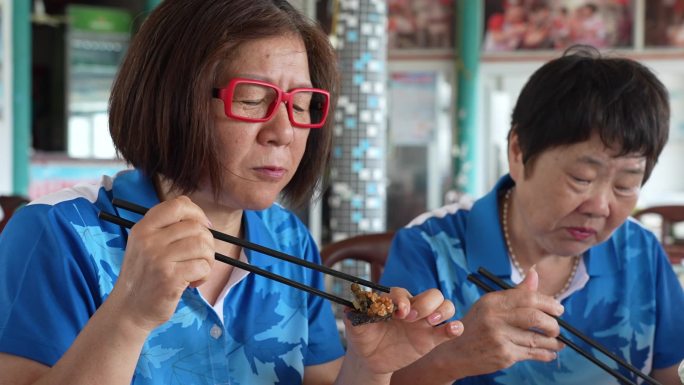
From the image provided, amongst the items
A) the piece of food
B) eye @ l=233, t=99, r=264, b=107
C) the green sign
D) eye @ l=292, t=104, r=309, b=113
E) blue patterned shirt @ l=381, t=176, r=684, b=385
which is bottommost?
blue patterned shirt @ l=381, t=176, r=684, b=385

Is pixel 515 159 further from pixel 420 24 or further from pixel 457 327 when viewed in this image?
pixel 420 24

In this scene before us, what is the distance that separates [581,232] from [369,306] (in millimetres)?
655

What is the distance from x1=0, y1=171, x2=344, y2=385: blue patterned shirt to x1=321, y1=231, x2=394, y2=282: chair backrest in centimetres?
58

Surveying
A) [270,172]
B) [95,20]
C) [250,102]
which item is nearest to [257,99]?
[250,102]

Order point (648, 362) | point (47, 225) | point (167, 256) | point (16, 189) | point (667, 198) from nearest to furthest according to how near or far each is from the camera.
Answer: point (167, 256) < point (47, 225) < point (648, 362) < point (16, 189) < point (667, 198)

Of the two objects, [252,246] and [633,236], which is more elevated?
[252,246]

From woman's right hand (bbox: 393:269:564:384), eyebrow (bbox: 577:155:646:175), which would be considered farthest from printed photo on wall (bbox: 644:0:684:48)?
woman's right hand (bbox: 393:269:564:384)

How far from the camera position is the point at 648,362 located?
5.98 feet

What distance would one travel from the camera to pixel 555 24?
346 inches

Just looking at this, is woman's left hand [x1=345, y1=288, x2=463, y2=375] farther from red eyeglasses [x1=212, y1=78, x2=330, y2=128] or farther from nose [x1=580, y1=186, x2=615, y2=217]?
nose [x1=580, y1=186, x2=615, y2=217]

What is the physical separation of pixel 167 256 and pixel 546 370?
1.01 meters

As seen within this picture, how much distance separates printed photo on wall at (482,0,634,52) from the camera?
870 centimetres

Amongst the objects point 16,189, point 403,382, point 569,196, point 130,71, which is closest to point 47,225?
point 130,71

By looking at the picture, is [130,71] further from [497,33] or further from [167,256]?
[497,33]
